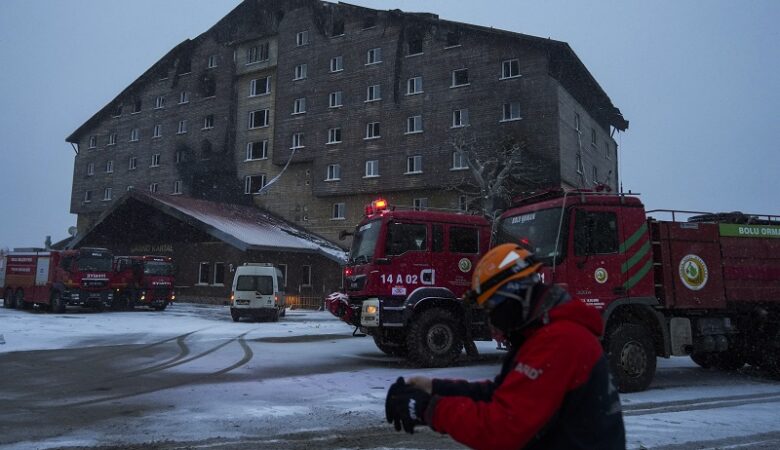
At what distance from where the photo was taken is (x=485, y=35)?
31.5m

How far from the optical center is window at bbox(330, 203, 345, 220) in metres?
36.4

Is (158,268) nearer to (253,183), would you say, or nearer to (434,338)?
(253,183)

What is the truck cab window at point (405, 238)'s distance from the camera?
1095cm

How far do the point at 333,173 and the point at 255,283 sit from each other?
15.7m

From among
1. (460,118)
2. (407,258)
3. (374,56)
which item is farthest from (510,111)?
(407,258)

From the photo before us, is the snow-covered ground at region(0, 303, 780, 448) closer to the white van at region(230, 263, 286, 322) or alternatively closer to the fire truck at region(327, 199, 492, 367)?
the fire truck at region(327, 199, 492, 367)

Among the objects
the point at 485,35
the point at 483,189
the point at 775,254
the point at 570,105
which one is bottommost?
the point at 775,254

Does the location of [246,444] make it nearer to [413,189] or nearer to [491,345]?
[491,345]

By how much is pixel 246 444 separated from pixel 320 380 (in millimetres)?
3823

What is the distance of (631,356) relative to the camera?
26.7 feet

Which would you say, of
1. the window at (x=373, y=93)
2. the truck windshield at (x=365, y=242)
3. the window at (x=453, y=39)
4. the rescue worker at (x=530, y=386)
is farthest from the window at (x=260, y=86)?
the rescue worker at (x=530, y=386)

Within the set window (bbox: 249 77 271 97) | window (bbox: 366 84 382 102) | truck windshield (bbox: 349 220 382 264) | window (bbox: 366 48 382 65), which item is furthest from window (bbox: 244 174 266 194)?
truck windshield (bbox: 349 220 382 264)

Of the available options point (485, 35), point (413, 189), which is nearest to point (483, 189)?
point (413, 189)

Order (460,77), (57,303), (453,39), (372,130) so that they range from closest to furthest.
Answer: (57,303), (460,77), (453,39), (372,130)
